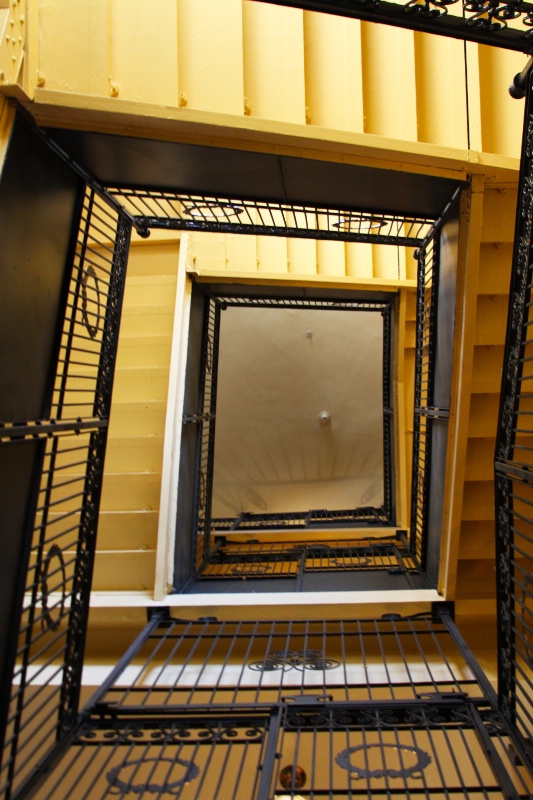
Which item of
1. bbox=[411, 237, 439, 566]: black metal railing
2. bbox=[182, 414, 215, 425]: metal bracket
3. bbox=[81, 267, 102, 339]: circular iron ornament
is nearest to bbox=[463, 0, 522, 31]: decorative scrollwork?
bbox=[411, 237, 439, 566]: black metal railing

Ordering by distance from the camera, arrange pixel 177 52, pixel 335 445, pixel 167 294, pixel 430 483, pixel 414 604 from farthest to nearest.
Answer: pixel 335 445
pixel 167 294
pixel 430 483
pixel 414 604
pixel 177 52

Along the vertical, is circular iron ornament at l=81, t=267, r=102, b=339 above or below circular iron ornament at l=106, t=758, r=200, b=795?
above

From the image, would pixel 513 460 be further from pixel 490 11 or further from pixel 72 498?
pixel 72 498

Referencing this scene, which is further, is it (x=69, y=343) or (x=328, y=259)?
(x=328, y=259)

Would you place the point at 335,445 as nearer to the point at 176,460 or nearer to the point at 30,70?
the point at 176,460

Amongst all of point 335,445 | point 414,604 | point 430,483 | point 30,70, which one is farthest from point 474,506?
point 335,445

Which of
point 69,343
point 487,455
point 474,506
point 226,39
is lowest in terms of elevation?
point 474,506

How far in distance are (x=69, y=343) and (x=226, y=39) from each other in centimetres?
113

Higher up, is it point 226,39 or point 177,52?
point 226,39

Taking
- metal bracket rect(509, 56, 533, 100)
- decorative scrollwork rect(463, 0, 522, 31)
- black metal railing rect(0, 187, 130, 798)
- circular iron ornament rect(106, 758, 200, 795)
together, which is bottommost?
circular iron ornament rect(106, 758, 200, 795)

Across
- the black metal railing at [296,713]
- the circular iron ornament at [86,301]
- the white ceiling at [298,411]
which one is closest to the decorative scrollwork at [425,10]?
the circular iron ornament at [86,301]

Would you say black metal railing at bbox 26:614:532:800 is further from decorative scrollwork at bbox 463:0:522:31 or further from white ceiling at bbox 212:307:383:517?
white ceiling at bbox 212:307:383:517

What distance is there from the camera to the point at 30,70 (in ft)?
4.47

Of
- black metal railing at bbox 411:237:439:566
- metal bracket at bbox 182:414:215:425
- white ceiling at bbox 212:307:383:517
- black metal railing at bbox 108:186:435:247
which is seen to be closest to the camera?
black metal railing at bbox 108:186:435:247
